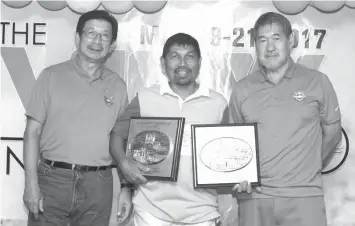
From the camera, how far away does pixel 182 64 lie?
2.70 m

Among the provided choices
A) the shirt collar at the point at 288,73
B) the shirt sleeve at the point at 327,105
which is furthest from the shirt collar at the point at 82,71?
the shirt sleeve at the point at 327,105

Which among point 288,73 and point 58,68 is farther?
point 58,68

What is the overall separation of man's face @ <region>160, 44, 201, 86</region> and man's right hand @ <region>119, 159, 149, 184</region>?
518mm

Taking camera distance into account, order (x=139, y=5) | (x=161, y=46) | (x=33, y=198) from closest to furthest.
A: (x=33, y=198)
(x=139, y=5)
(x=161, y=46)

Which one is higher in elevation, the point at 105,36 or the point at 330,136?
the point at 105,36

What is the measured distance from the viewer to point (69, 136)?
2730 millimetres

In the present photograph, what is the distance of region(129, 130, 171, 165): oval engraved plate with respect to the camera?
8.49 ft

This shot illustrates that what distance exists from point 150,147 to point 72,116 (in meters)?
0.50

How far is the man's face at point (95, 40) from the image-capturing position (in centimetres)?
282

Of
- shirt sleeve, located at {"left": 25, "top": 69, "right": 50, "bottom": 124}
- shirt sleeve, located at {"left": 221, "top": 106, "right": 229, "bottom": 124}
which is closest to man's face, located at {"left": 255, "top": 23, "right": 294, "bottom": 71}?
shirt sleeve, located at {"left": 221, "top": 106, "right": 229, "bottom": 124}

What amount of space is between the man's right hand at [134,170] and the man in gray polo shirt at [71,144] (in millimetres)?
207

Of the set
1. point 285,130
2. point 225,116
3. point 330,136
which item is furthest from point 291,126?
point 225,116

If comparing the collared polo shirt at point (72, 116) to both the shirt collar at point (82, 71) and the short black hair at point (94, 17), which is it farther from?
the short black hair at point (94, 17)

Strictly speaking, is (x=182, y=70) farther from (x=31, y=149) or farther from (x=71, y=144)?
(x=31, y=149)
